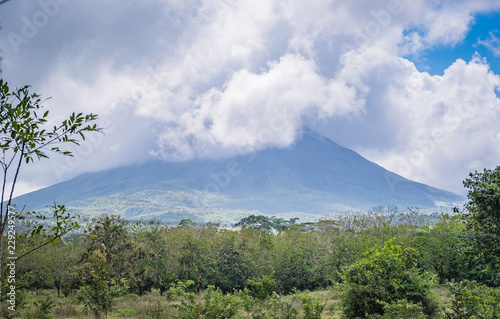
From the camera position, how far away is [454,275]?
98.6 feet

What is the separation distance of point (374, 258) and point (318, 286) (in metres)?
25.2

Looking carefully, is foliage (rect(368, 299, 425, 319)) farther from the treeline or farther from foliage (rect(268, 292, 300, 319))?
the treeline

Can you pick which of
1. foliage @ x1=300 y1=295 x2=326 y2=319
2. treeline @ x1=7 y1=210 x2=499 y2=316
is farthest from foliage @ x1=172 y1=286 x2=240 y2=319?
treeline @ x1=7 y1=210 x2=499 y2=316

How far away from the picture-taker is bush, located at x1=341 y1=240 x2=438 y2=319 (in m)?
11.9

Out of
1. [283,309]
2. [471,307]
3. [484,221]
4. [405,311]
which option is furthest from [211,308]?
[484,221]

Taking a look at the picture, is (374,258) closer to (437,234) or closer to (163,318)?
(163,318)

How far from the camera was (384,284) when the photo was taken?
12156mm

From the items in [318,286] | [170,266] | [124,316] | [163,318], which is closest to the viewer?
[163,318]

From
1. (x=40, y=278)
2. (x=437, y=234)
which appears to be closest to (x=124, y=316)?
(x=40, y=278)

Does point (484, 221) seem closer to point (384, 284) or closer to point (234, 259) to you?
point (384, 284)

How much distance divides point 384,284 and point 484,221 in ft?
13.3

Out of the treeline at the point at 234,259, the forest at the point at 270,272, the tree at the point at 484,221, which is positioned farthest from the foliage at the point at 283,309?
the treeline at the point at 234,259

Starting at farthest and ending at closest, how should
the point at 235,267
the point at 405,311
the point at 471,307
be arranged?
the point at 235,267 < the point at 405,311 < the point at 471,307

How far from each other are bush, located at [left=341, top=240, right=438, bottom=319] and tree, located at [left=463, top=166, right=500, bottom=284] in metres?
2.07
